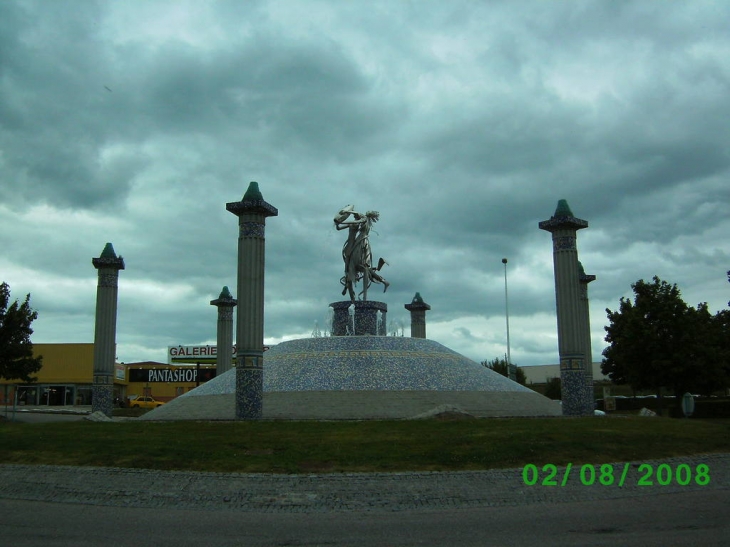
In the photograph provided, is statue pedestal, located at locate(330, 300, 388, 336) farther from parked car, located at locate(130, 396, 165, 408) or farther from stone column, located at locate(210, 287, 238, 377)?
parked car, located at locate(130, 396, 165, 408)

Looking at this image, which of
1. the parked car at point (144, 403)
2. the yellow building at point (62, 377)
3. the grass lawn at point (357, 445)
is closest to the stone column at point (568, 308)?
the grass lawn at point (357, 445)

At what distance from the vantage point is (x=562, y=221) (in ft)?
104

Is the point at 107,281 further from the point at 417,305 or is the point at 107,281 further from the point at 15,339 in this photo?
the point at 417,305

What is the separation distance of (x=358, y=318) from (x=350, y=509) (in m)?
25.9

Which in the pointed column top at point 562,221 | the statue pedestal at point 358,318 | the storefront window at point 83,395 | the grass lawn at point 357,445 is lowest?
the grass lawn at point 357,445

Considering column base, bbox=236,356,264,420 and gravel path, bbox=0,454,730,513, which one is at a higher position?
column base, bbox=236,356,264,420

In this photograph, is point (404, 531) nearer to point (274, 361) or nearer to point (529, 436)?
point (529, 436)

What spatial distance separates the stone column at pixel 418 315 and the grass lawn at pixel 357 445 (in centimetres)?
2586

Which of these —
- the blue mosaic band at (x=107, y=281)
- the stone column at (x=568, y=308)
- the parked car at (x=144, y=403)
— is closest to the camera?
the stone column at (x=568, y=308)

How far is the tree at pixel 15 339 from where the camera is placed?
119 feet

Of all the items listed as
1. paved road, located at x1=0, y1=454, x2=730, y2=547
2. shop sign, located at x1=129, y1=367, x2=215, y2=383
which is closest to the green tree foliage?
paved road, located at x1=0, y1=454, x2=730, y2=547

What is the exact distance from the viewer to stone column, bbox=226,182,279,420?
27.3 m

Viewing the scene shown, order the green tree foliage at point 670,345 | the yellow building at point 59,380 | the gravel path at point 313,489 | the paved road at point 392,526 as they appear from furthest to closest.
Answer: the yellow building at point 59,380 < the green tree foliage at point 670,345 < the gravel path at point 313,489 < the paved road at point 392,526

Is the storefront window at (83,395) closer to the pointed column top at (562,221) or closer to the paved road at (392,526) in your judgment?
the pointed column top at (562,221)
